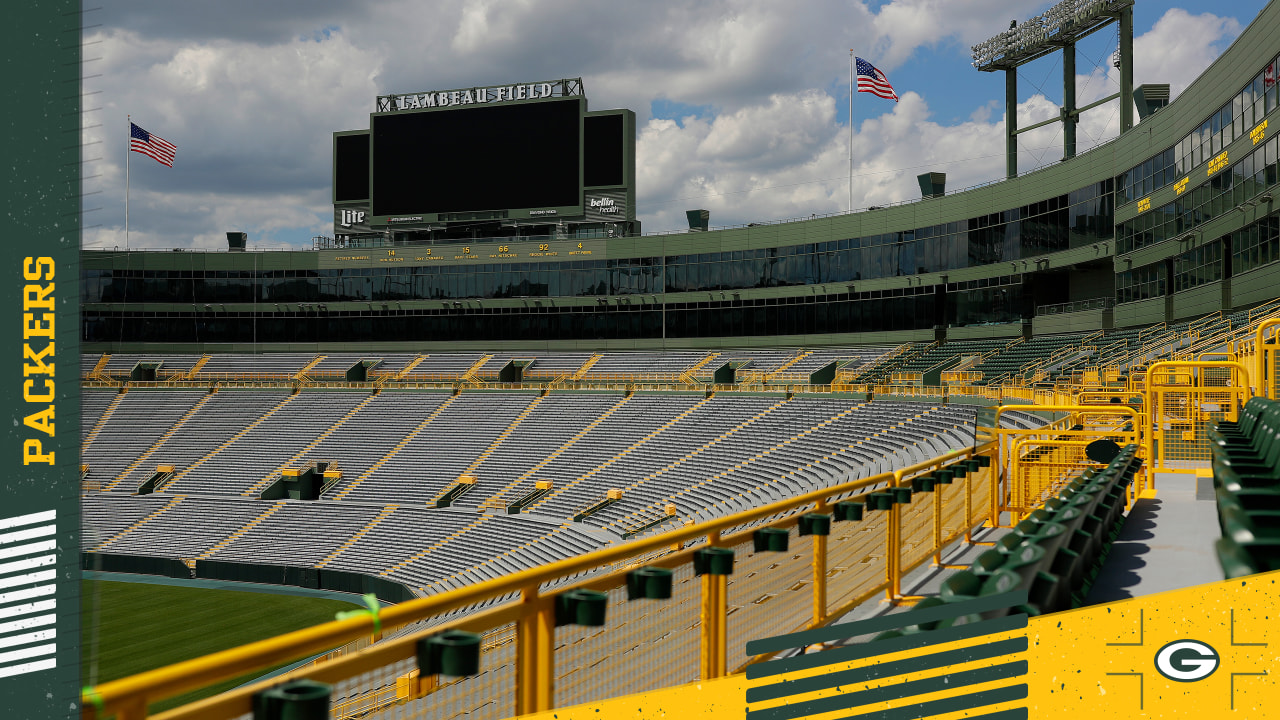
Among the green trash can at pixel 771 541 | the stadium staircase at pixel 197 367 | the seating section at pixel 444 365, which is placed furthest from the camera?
the stadium staircase at pixel 197 367

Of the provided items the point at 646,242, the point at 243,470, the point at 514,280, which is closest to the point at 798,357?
the point at 646,242

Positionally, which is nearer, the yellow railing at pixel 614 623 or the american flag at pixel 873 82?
the yellow railing at pixel 614 623

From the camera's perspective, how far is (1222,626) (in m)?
3.37

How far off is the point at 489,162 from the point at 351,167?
9.46 m

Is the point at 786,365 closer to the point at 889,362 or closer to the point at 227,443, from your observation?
the point at 889,362

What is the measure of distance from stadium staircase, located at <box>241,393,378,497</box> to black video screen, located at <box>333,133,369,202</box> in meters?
12.9

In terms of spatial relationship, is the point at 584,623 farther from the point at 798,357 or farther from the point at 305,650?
the point at 798,357

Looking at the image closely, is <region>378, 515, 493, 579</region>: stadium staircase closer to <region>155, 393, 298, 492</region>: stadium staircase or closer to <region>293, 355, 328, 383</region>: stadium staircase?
<region>155, 393, 298, 492</region>: stadium staircase

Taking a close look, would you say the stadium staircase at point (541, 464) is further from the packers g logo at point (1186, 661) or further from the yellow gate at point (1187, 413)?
the packers g logo at point (1186, 661)

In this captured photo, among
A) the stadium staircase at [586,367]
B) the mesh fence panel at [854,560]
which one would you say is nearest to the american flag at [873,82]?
the stadium staircase at [586,367]

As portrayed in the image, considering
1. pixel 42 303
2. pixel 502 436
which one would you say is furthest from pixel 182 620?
pixel 42 303

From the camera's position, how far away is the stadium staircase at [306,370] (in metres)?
59.5

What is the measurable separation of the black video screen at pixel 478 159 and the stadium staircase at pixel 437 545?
22.3 metres

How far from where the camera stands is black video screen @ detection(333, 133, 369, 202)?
5838 centimetres
